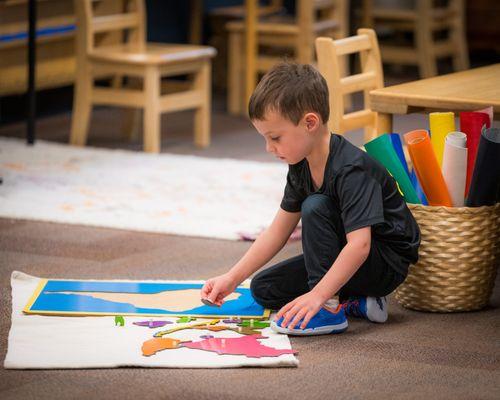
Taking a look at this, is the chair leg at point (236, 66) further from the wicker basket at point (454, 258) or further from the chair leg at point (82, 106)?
the wicker basket at point (454, 258)

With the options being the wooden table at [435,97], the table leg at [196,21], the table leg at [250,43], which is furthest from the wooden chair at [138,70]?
the wooden table at [435,97]

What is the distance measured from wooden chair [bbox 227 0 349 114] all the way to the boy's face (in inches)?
130

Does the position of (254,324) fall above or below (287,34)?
below

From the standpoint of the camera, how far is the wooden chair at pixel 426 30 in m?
6.73

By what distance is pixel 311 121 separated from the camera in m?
2.30

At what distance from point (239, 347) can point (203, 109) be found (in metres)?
2.77

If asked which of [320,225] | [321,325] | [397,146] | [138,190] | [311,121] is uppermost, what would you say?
[311,121]

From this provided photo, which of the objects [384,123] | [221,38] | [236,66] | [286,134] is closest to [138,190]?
[384,123]

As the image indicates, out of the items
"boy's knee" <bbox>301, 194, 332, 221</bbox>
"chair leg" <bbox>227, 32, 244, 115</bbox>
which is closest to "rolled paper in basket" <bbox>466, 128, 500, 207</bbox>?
"boy's knee" <bbox>301, 194, 332, 221</bbox>

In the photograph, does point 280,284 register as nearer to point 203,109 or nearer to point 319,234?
point 319,234

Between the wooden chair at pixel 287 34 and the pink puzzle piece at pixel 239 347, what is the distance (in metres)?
3.45

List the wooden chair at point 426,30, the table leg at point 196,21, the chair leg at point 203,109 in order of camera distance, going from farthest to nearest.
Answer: the wooden chair at point 426,30
the table leg at point 196,21
the chair leg at point 203,109

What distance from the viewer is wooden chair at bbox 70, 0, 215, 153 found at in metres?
4.60

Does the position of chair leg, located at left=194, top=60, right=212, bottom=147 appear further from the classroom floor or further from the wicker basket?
the wicker basket
